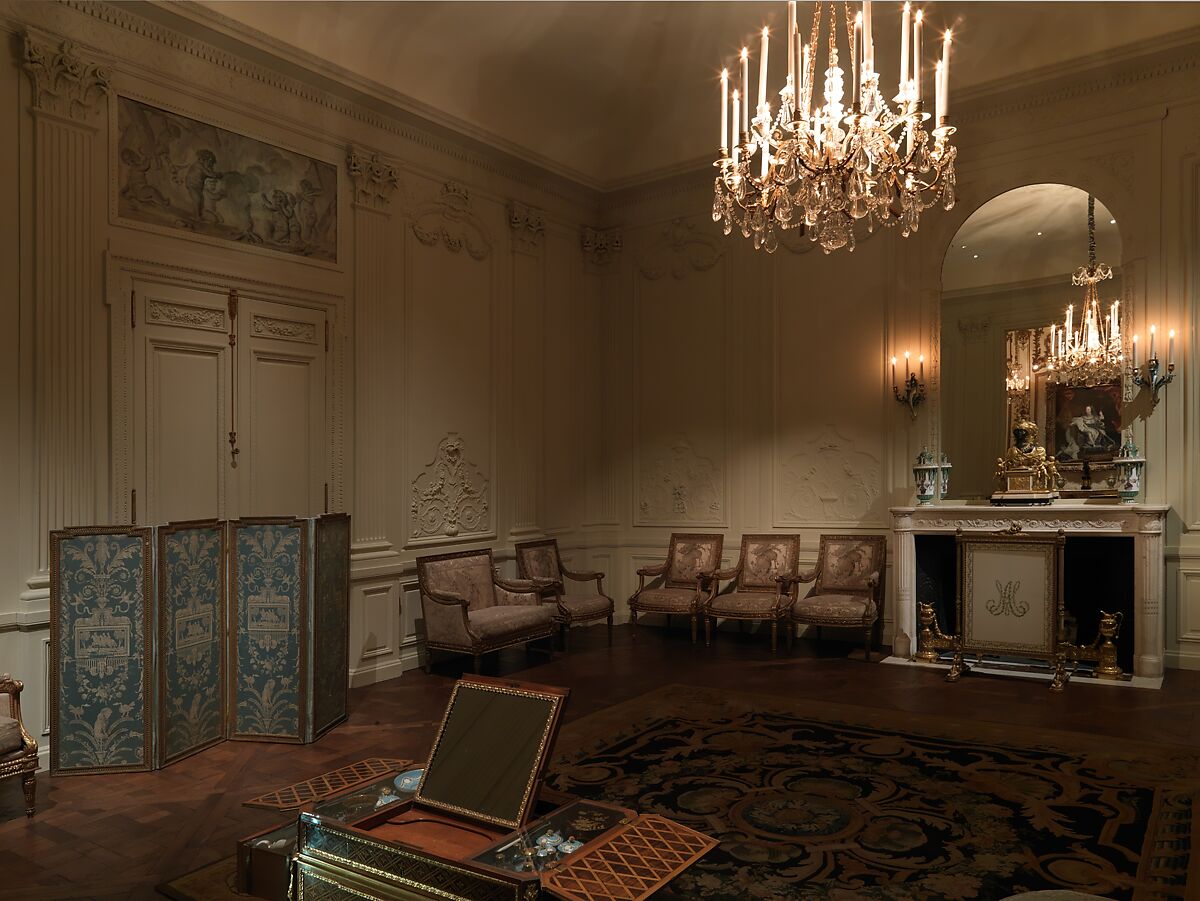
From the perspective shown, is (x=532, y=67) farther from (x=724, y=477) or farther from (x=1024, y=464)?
(x=1024, y=464)

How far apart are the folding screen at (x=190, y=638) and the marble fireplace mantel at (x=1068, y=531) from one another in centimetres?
504

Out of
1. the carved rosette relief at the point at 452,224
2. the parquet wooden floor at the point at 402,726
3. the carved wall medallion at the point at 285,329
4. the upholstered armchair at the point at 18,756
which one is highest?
the carved rosette relief at the point at 452,224

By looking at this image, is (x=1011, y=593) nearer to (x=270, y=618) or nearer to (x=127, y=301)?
(x=270, y=618)

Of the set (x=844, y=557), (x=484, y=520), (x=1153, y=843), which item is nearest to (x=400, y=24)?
(x=484, y=520)

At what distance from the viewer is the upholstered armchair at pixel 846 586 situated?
7441mm

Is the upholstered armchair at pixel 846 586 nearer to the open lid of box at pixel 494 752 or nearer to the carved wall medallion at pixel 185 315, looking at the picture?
the carved wall medallion at pixel 185 315

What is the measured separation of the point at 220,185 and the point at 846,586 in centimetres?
581

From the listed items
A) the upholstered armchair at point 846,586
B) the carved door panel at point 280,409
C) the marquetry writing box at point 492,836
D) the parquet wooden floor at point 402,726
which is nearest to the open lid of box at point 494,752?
the marquetry writing box at point 492,836

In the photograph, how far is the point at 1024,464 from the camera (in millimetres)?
7262

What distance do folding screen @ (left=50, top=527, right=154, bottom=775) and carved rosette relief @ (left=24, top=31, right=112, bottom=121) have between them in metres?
2.48

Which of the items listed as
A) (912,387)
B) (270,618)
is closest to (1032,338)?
(912,387)

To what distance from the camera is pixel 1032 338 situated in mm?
7406

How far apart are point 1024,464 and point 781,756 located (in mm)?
3718

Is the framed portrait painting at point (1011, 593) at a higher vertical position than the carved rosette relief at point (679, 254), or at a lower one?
lower
